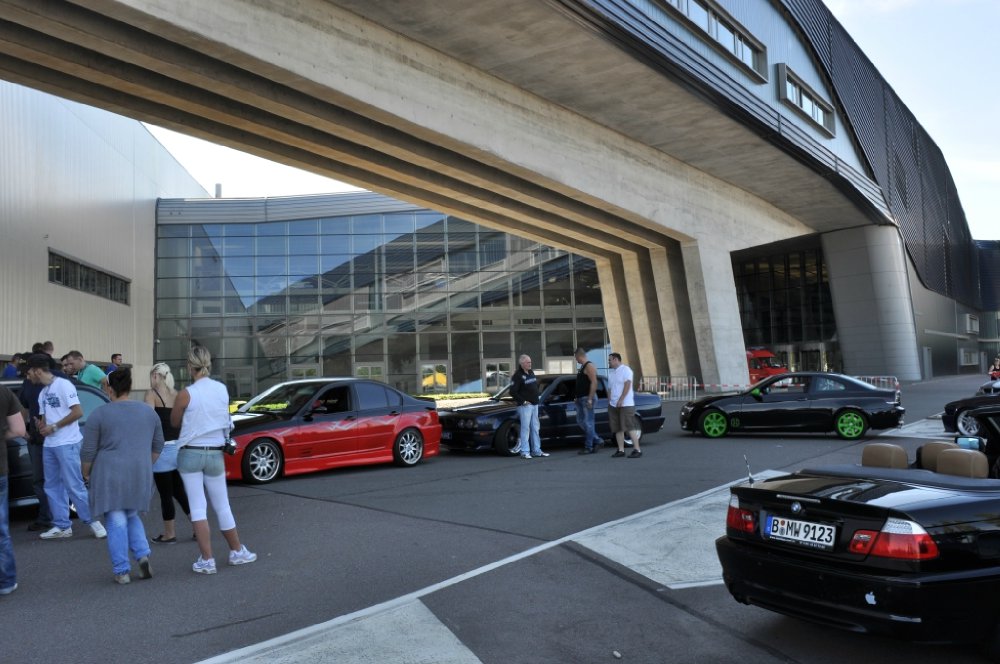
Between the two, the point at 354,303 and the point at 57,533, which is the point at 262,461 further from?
the point at 354,303

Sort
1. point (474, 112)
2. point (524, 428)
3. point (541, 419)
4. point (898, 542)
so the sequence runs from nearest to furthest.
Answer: point (898, 542), point (524, 428), point (541, 419), point (474, 112)

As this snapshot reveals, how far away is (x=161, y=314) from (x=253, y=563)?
35289 millimetres

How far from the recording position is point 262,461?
11.1 meters

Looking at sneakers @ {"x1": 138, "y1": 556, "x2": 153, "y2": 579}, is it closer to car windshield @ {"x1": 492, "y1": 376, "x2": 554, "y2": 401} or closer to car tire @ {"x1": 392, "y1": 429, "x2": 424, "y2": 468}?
car tire @ {"x1": 392, "y1": 429, "x2": 424, "y2": 468}

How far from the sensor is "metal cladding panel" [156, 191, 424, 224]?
39031mm

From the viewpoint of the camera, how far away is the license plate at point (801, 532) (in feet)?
13.4

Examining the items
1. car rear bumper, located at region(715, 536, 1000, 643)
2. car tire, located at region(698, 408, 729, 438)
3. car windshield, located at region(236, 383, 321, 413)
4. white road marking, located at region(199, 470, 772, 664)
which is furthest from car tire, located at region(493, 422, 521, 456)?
car rear bumper, located at region(715, 536, 1000, 643)

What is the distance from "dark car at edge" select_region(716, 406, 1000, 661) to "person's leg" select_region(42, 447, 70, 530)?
21.4 feet

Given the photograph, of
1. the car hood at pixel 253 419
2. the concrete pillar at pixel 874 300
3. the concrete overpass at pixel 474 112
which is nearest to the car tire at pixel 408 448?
the car hood at pixel 253 419

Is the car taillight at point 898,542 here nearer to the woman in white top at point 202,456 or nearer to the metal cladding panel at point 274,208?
the woman in white top at point 202,456

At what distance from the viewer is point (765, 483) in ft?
15.4

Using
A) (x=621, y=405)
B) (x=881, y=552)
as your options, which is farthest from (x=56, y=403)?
(x=621, y=405)

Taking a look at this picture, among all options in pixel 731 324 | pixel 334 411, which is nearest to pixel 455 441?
pixel 334 411

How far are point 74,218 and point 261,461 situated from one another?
68.4ft
